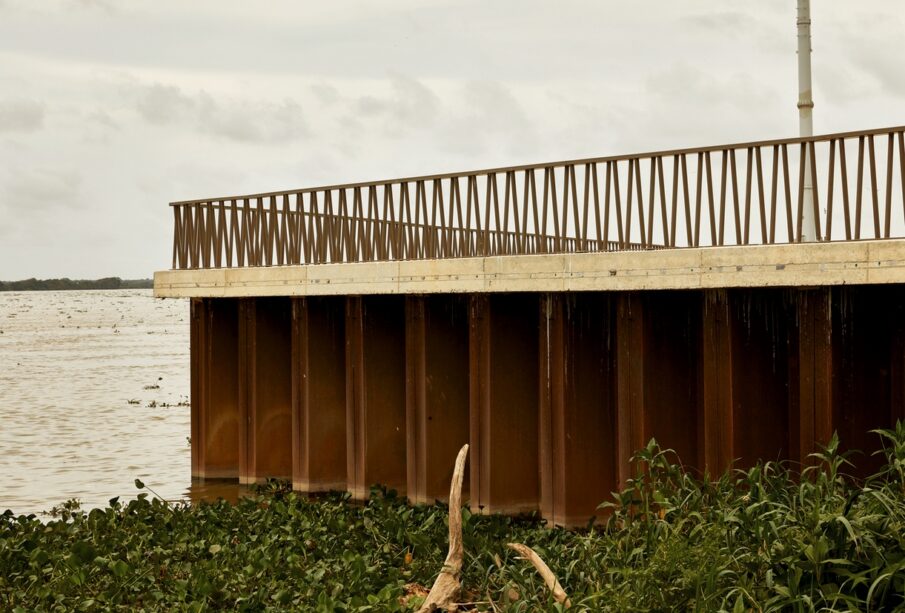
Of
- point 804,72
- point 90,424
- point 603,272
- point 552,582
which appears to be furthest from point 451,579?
point 90,424

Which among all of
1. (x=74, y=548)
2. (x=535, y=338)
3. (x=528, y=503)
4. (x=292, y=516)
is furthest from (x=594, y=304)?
(x=74, y=548)

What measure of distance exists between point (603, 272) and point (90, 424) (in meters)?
18.6

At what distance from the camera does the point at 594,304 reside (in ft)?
48.3

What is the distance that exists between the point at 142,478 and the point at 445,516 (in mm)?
8938

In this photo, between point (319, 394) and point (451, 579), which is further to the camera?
point (319, 394)

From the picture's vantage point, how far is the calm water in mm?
20484

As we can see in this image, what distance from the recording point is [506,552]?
1063 centimetres

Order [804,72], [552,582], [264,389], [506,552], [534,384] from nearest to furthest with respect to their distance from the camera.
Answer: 1. [552,582]
2. [506,552]
3. [534,384]
4. [804,72]
5. [264,389]

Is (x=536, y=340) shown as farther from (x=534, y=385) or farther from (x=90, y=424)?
(x=90, y=424)

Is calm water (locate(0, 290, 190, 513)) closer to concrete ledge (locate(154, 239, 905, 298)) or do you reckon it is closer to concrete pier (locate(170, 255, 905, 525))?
concrete pier (locate(170, 255, 905, 525))

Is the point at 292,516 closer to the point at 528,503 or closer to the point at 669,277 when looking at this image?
the point at 528,503

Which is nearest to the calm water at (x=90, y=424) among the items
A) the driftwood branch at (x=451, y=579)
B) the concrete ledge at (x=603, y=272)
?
the concrete ledge at (x=603, y=272)

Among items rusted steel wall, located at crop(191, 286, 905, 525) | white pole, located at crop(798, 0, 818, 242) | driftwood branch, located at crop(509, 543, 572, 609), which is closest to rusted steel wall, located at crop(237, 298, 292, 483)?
rusted steel wall, located at crop(191, 286, 905, 525)

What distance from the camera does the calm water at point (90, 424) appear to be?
67.2ft
